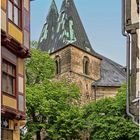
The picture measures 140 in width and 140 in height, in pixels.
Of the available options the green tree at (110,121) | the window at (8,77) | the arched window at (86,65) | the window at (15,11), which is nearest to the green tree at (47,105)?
the green tree at (110,121)

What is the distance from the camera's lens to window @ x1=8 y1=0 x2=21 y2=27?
67.9 ft

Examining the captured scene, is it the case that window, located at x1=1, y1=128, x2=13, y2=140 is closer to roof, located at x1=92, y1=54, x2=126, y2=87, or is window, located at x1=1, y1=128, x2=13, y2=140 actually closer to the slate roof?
the slate roof

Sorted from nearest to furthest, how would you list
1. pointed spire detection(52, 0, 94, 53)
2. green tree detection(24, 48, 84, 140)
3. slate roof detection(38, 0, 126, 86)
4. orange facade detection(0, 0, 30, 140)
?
orange facade detection(0, 0, 30, 140)
green tree detection(24, 48, 84, 140)
pointed spire detection(52, 0, 94, 53)
slate roof detection(38, 0, 126, 86)

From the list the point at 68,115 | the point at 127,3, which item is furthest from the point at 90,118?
the point at 127,3

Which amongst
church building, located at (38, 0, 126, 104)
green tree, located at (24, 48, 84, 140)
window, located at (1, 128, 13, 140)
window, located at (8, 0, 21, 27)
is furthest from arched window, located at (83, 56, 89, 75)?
window, located at (1, 128, 13, 140)

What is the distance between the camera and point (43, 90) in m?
48.6

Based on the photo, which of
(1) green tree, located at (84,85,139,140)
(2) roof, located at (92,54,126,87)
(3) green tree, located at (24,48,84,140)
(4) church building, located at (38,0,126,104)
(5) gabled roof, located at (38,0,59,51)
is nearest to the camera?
(1) green tree, located at (84,85,139,140)

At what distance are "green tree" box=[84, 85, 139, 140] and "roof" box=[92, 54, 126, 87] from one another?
1951 cm

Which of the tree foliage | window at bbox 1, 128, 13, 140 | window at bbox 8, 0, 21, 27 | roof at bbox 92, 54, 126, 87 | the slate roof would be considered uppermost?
the slate roof

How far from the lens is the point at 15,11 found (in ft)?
70.1

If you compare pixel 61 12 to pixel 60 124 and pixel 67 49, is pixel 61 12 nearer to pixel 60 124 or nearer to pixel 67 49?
pixel 67 49

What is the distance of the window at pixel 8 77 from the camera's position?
2007cm

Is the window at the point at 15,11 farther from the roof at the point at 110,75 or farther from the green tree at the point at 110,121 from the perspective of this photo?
the roof at the point at 110,75

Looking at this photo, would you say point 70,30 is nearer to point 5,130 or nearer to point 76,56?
point 76,56
